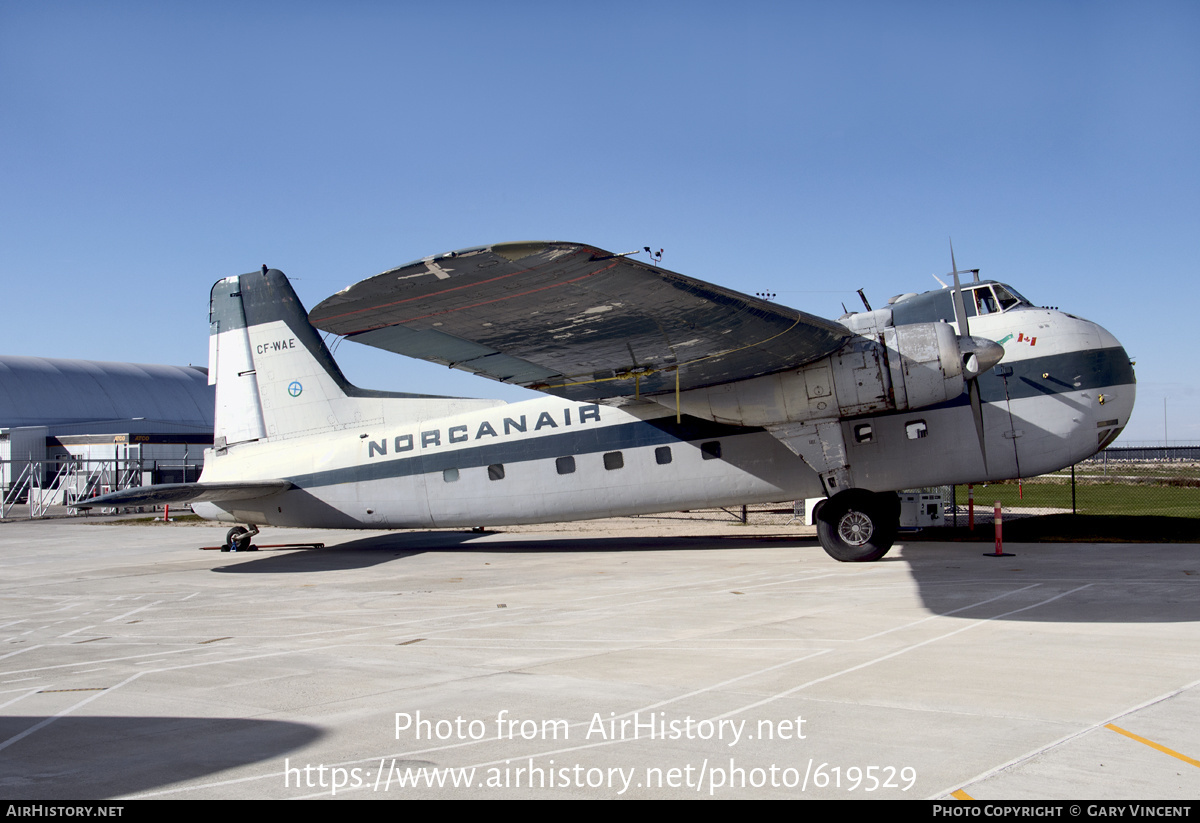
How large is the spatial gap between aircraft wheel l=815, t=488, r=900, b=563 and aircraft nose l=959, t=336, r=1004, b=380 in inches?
102

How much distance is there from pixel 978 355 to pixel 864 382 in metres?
1.82

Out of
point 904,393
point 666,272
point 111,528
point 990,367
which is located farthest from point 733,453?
point 111,528

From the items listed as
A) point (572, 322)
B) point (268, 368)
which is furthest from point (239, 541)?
point (572, 322)

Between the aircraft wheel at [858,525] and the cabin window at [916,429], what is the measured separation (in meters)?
1.37

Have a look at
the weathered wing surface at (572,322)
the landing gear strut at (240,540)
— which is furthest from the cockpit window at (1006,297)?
the landing gear strut at (240,540)

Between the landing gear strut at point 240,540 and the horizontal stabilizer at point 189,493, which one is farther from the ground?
the horizontal stabilizer at point 189,493

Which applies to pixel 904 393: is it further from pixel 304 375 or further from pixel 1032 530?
pixel 304 375

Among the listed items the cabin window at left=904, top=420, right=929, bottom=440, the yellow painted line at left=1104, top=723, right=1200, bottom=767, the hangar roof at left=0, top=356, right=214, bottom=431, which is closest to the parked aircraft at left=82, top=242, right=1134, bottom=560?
the cabin window at left=904, top=420, right=929, bottom=440

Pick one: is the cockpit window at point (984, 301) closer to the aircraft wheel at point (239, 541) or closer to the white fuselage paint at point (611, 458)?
the white fuselage paint at point (611, 458)

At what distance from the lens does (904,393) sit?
13.2 metres

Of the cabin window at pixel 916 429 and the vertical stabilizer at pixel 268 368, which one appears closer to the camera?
the cabin window at pixel 916 429

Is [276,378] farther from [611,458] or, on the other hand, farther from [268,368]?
[611,458]

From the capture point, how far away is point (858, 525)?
13.4m

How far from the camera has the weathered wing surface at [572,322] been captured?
8.12 metres
